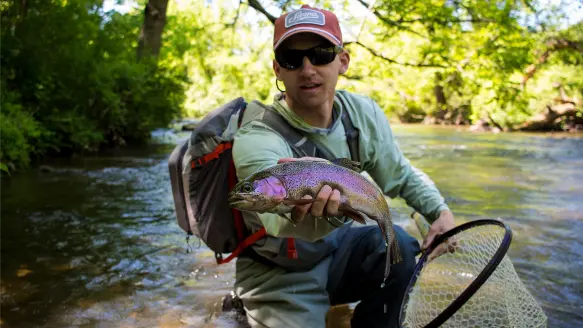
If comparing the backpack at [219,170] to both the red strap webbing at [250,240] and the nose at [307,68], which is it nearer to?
the red strap webbing at [250,240]

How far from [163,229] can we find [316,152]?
13.7 feet

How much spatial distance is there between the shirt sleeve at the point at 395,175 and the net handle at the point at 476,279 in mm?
307

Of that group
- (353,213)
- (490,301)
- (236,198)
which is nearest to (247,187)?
(236,198)

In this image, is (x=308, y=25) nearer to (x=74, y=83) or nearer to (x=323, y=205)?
(x=323, y=205)

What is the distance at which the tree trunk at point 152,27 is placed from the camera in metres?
15.5

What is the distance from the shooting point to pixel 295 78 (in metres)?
2.86

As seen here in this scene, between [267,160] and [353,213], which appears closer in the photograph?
[353,213]

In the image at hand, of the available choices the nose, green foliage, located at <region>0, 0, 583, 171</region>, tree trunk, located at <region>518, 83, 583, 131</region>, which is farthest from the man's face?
tree trunk, located at <region>518, 83, 583, 131</region>

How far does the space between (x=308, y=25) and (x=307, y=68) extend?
0.23 meters

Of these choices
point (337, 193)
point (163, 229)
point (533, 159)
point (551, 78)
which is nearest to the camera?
point (337, 193)

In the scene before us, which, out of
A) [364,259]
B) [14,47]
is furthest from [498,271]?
[14,47]

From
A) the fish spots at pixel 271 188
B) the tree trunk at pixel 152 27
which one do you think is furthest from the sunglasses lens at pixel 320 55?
the tree trunk at pixel 152 27

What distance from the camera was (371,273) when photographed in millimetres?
3334

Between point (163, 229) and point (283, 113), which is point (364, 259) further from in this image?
point (163, 229)
